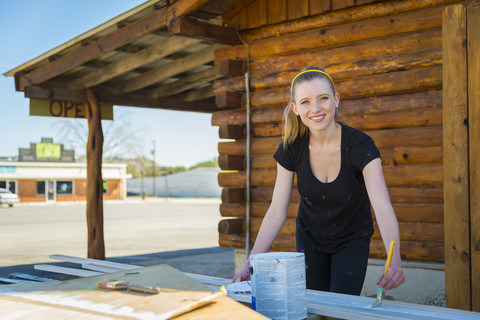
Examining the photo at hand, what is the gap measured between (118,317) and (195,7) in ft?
17.4

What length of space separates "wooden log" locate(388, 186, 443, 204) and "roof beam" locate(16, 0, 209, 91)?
3.00m

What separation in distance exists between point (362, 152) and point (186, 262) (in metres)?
7.74

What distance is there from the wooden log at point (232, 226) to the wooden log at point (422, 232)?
7.34ft

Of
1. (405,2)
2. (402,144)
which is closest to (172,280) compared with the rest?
(402,144)

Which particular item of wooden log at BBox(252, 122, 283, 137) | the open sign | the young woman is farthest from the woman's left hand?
the open sign

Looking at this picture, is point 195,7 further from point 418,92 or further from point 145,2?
point 418,92

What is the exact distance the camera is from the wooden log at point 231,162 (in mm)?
7223

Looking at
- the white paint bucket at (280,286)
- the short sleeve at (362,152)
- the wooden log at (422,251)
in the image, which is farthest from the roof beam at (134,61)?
the white paint bucket at (280,286)

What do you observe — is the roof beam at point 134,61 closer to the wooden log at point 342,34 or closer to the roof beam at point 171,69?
the roof beam at point 171,69

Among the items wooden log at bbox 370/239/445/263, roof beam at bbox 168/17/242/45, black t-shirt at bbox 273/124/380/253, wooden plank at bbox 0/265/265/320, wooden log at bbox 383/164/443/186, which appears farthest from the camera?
roof beam at bbox 168/17/242/45

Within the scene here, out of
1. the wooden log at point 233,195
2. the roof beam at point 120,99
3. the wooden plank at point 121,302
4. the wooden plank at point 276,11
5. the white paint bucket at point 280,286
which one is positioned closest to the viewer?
the wooden plank at point 121,302

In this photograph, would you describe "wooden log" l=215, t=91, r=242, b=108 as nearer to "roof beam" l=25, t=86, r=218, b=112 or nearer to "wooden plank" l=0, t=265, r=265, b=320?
"roof beam" l=25, t=86, r=218, b=112

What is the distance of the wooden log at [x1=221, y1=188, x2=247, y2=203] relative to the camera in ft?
23.9

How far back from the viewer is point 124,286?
1716 millimetres
